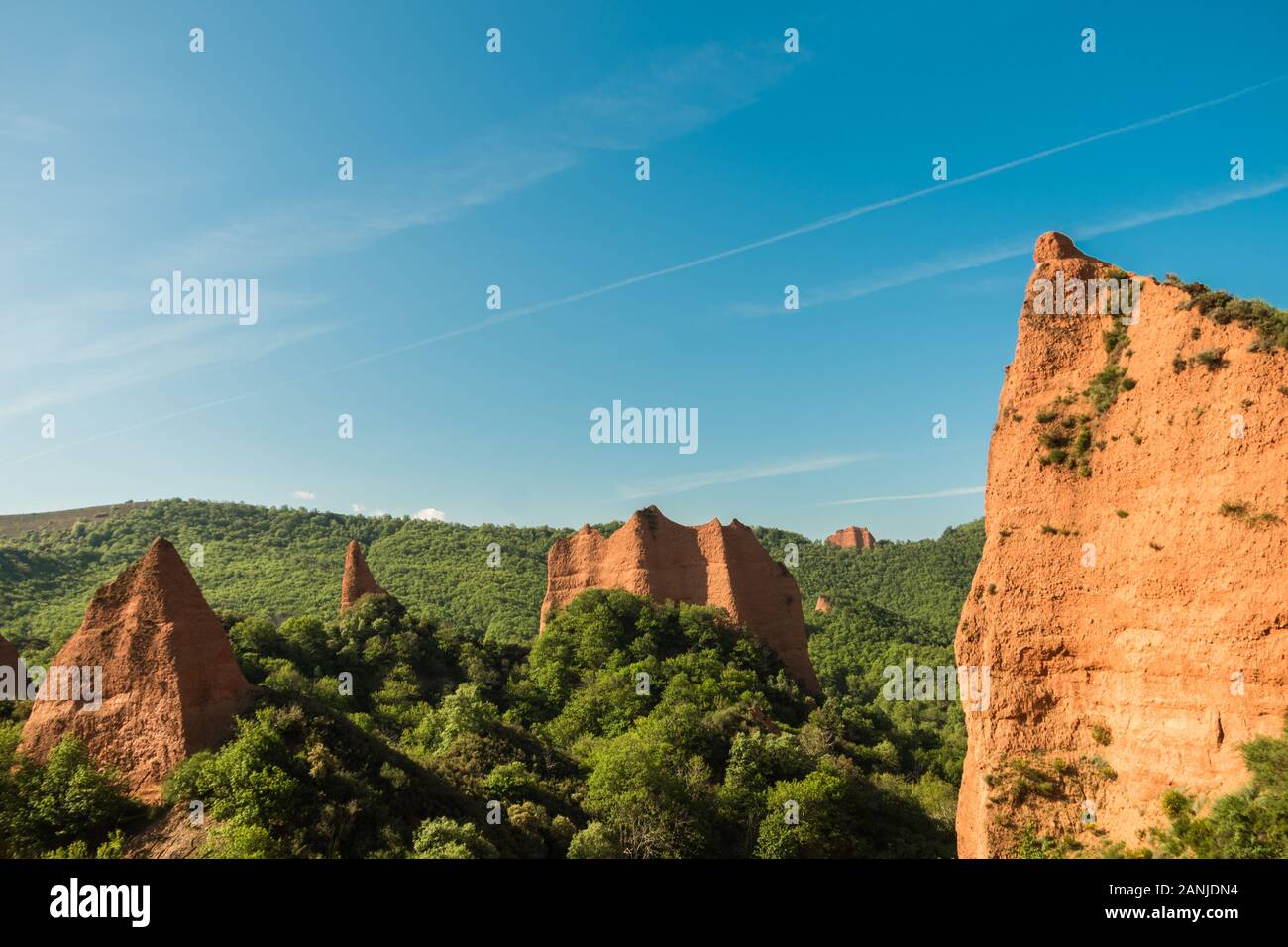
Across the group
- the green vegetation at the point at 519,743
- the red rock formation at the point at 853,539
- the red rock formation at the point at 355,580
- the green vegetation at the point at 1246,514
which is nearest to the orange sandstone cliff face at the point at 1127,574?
the green vegetation at the point at 1246,514

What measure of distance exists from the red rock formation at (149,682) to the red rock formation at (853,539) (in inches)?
3661

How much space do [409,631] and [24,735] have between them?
21078mm

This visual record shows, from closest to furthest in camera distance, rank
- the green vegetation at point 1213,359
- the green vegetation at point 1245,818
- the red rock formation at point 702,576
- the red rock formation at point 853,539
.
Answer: the green vegetation at point 1245,818
the green vegetation at point 1213,359
the red rock formation at point 702,576
the red rock formation at point 853,539

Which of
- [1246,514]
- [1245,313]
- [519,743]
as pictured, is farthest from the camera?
[519,743]

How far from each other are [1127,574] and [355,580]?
128ft

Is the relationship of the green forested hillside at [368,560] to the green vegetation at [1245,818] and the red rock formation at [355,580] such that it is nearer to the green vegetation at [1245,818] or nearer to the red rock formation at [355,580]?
the red rock formation at [355,580]

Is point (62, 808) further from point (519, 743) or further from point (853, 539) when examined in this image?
point (853, 539)

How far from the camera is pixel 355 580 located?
4378cm

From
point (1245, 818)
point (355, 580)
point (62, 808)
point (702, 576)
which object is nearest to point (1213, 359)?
point (1245, 818)

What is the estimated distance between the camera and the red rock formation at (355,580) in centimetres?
4334

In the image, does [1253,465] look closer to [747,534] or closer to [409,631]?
[747,534]

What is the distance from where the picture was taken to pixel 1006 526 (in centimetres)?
1827
